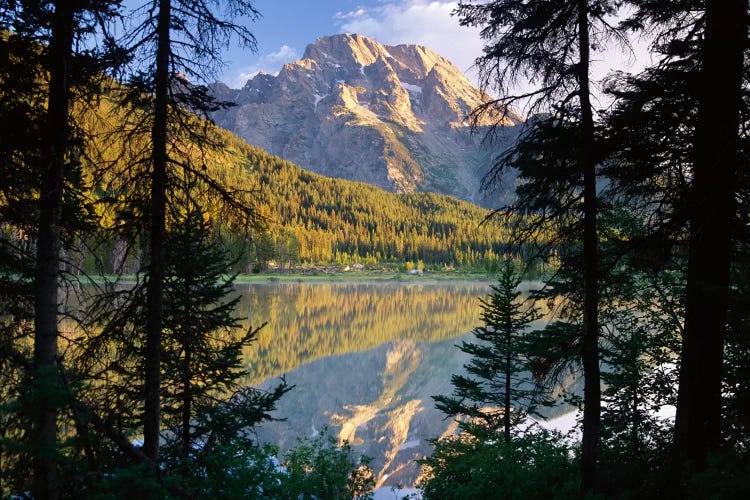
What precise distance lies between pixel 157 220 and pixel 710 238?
7410 millimetres

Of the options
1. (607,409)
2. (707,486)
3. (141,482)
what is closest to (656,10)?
A: (707,486)

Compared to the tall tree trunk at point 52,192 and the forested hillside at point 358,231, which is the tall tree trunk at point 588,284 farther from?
the forested hillside at point 358,231

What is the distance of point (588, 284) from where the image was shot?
7.27 metres

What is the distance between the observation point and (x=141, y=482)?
372 cm

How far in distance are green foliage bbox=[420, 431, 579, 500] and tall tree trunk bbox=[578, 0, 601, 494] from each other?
735 mm

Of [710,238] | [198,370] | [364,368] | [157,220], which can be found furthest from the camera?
[364,368]

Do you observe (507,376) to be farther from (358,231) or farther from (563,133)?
(358,231)

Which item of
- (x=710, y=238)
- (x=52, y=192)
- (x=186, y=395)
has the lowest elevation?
(x=186, y=395)

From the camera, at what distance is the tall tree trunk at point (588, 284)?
7008 mm

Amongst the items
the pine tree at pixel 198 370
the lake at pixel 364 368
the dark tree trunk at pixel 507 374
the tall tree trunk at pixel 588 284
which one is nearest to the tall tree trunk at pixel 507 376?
the dark tree trunk at pixel 507 374

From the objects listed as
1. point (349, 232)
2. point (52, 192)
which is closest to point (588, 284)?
point (52, 192)

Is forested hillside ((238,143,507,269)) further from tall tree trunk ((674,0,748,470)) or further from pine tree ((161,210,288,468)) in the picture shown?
tall tree trunk ((674,0,748,470))

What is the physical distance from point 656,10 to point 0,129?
9.65 m

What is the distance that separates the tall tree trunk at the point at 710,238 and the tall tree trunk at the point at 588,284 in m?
1.32
